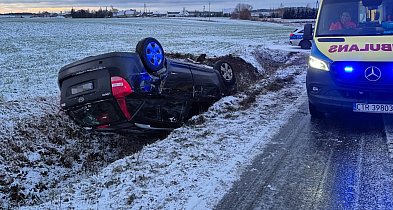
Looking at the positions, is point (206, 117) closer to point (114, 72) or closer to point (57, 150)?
point (114, 72)

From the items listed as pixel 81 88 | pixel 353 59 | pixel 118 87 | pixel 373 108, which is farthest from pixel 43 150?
pixel 373 108

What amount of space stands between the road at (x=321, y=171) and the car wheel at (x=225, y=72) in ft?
10.8

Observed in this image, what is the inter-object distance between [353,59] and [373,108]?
0.81m

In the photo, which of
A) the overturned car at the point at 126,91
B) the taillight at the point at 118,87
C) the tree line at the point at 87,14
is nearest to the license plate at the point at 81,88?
the overturned car at the point at 126,91

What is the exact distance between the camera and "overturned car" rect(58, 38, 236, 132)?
19.9 feet

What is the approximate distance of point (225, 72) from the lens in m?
10.1

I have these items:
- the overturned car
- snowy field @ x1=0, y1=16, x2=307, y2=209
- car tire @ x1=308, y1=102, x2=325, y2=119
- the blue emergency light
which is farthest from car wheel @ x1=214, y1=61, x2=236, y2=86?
the blue emergency light

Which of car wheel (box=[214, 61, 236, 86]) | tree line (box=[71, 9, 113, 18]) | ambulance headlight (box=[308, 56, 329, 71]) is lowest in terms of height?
car wheel (box=[214, 61, 236, 86])

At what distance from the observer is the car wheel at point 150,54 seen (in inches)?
261

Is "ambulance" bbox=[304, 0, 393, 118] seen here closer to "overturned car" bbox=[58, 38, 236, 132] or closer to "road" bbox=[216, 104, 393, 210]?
"road" bbox=[216, 104, 393, 210]

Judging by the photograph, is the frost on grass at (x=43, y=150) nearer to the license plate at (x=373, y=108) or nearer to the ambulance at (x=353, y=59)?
the ambulance at (x=353, y=59)

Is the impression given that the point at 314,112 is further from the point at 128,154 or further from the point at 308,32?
the point at 128,154

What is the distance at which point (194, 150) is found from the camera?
559 centimetres

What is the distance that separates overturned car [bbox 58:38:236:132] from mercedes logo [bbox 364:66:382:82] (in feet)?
10.4
